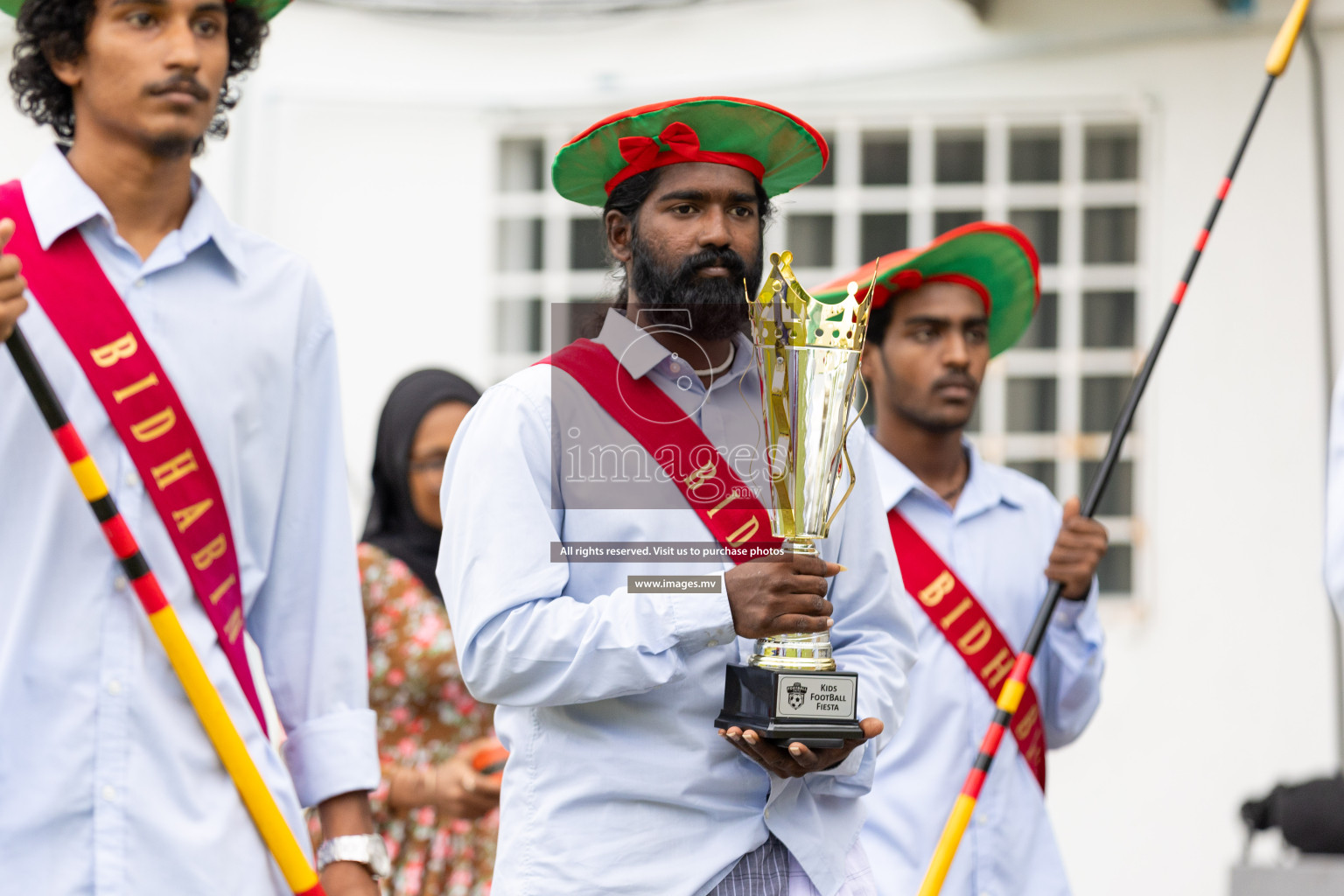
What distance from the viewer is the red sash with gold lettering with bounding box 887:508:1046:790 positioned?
356cm

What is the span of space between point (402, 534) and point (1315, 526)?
3.62m

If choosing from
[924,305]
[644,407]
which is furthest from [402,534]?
[644,407]

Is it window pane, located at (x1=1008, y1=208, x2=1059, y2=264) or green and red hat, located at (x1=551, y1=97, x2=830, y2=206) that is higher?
window pane, located at (x1=1008, y1=208, x2=1059, y2=264)

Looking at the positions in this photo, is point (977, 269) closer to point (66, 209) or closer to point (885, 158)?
point (66, 209)

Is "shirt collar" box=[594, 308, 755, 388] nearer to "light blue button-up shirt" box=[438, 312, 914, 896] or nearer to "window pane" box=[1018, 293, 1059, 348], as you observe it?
"light blue button-up shirt" box=[438, 312, 914, 896]

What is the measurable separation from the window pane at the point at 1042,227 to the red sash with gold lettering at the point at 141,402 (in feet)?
15.6

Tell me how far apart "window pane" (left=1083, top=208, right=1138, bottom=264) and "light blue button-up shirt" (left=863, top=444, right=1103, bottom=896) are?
2.68 m

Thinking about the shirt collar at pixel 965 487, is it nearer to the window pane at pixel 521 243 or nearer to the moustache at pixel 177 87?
the moustache at pixel 177 87

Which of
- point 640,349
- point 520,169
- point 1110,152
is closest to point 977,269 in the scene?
point 640,349

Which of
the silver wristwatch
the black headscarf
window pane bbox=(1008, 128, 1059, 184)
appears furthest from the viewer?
window pane bbox=(1008, 128, 1059, 184)

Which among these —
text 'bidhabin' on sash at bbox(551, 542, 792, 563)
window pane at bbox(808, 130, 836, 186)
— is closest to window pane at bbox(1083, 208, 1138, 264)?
window pane at bbox(808, 130, 836, 186)

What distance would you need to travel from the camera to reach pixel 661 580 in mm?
2418

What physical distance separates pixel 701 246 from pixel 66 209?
96 centimetres

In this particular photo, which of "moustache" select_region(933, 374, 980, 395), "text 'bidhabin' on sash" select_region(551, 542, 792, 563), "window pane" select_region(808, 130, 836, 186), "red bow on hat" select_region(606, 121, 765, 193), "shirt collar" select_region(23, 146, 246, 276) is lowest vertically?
"text 'bidhabin' on sash" select_region(551, 542, 792, 563)
